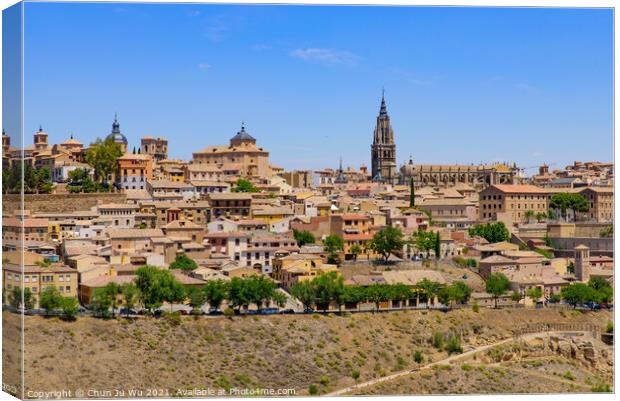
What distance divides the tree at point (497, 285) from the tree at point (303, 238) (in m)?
4.25

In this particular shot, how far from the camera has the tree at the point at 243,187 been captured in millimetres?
31181

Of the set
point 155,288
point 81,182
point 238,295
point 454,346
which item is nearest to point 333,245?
point 238,295

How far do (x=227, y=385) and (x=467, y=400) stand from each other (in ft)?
13.2

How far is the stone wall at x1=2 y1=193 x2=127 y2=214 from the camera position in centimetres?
2444

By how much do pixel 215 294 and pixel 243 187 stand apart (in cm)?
1218

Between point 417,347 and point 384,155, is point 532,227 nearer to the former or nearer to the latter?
point 417,347

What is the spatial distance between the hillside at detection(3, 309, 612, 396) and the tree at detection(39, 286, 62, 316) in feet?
0.97

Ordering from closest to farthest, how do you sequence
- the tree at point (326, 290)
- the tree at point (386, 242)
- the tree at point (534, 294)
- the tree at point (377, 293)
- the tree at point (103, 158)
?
the tree at point (326, 290) < the tree at point (377, 293) < the tree at point (534, 294) < the tree at point (386, 242) < the tree at point (103, 158)

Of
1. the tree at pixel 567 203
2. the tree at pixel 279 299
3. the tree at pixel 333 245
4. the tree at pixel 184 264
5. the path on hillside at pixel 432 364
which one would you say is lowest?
the path on hillside at pixel 432 364

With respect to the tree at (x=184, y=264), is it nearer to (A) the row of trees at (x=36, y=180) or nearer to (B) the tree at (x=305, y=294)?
(B) the tree at (x=305, y=294)

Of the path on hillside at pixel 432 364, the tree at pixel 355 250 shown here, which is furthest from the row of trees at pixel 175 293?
the tree at pixel 355 250

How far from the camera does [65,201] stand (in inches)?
1000

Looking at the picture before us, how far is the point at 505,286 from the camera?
2255cm

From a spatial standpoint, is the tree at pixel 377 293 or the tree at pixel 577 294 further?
the tree at pixel 577 294
